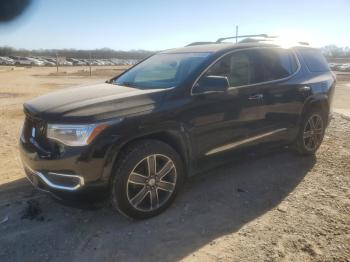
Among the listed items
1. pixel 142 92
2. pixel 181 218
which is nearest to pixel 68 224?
pixel 181 218

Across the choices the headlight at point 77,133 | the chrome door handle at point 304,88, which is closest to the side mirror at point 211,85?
the headlight at point 77,133

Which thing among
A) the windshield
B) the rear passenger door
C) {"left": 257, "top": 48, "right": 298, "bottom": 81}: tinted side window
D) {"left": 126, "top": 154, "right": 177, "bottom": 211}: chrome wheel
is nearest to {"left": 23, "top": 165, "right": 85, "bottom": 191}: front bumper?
{"left": 126, "top": 154, "right": 177, "bottom": 211}: chrome wheel

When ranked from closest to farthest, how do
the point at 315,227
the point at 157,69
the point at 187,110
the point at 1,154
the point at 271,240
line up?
the point at 271,240 < the point at 315,227 < the point at 187,110 < the point at 157,69 < the point at 1,154

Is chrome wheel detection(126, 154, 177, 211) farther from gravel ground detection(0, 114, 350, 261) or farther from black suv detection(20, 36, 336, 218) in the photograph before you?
gravel ground detection(0, 114, 350, 261)

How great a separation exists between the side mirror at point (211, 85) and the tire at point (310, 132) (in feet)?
6.53

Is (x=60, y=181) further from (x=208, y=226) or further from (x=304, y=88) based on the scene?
(x=304, y=88)

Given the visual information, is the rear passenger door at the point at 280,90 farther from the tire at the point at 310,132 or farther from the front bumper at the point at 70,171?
the front bumper at the point at 70,171

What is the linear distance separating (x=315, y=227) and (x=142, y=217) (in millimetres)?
1742

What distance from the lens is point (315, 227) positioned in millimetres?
3480

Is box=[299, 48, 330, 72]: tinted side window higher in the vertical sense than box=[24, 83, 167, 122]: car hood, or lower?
higher

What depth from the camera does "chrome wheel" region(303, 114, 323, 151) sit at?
536cm

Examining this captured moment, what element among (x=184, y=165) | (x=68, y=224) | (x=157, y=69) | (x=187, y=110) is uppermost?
(x=157, y=69)

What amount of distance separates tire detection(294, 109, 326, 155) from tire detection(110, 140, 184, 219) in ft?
7.84

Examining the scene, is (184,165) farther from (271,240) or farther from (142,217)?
(271,240)
